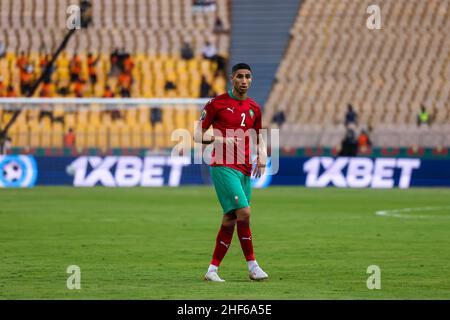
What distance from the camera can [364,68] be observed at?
4797 centimetres

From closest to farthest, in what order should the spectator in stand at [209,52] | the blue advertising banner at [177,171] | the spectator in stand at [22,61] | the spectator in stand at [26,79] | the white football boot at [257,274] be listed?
the white football boot at [257,274], the blue advertising banner at [177,171], the spectator in stand at [26,79], the spectator in stand at [22,61], the spectator in stand at [209,52]

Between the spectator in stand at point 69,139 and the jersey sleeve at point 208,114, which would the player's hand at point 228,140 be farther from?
the spectator in stand at point 69,139

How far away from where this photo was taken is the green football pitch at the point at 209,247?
12133mm

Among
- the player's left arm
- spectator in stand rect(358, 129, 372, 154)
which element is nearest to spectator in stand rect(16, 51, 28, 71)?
spectator in stand rect(358, 129, 372, 154)

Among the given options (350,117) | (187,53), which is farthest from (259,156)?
(187,53)

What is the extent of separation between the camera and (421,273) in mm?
13781

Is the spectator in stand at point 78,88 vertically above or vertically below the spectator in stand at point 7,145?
above

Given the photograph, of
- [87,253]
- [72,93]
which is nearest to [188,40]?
[72,93]

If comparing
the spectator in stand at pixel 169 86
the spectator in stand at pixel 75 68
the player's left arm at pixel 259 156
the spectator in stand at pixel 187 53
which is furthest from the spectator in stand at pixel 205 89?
the player's left arm at pixel 259 156

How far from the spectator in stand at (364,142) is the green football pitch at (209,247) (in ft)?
21.1

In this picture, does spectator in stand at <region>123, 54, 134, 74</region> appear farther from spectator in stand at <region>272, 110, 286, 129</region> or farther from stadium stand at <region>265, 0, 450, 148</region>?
spectator in stand at <region>272, 110, 286, 129</region>

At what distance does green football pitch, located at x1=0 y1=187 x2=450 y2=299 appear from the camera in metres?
12.1

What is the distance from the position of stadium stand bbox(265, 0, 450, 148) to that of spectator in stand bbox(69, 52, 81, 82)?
811cm
